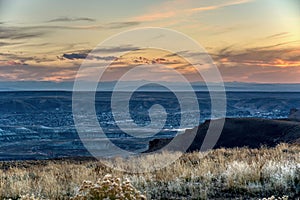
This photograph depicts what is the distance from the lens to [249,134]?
34.2 metres

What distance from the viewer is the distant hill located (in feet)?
102

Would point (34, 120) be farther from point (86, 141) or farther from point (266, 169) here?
point (266, 169)

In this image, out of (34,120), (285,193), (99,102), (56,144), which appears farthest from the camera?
(99,102)

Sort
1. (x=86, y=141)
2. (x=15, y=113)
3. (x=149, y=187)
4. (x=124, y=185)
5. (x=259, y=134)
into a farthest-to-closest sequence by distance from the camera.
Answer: (x=15, y=113)
(x=86, y=141)
(x=259, y=134)
(x=149, y=187)
(x=124, y=185)

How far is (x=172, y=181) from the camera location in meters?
10.4

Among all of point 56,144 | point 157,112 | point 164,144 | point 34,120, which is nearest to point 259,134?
→ point 164,144

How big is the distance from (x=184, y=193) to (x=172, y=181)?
0.80m

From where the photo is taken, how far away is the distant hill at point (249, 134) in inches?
1230

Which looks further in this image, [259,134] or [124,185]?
[259,134]

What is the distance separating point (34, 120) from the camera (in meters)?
108

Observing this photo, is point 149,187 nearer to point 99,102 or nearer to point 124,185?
point 124,185

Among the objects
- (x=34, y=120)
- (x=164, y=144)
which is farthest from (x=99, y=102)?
(x=164, y=144)

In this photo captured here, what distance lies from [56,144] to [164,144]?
3745cm

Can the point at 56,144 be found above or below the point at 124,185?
below
